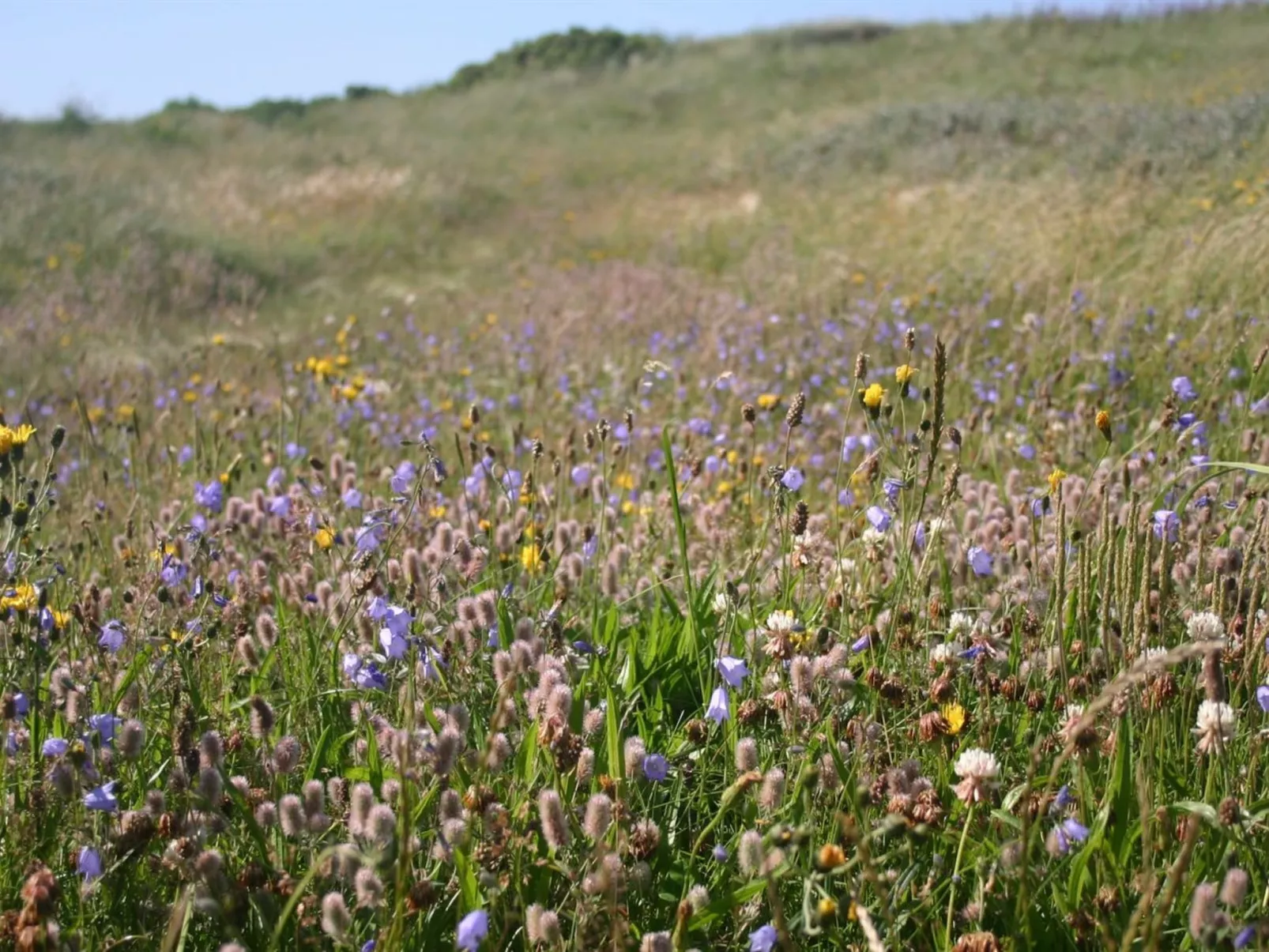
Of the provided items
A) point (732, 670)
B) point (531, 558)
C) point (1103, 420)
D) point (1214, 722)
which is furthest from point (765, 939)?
point (531, 558)

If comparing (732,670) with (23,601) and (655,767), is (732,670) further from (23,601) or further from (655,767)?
(23,601)

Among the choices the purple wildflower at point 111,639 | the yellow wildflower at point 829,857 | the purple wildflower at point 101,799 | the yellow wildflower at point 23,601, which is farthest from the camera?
the purple wildflower at point 111,639

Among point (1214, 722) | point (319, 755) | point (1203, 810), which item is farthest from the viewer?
point (319, 755)

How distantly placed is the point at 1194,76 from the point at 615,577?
19.4 m

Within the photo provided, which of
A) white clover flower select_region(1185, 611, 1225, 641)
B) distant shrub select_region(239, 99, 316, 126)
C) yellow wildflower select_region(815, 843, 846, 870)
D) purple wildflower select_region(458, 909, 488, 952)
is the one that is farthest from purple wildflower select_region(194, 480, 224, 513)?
distant shrub select_region(239, 99, 316, 126)

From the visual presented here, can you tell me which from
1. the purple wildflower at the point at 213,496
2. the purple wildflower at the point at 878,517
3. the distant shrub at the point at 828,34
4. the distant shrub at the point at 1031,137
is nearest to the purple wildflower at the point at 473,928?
the purple wildflower at the point at 878,517

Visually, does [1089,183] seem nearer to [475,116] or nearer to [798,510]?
[798,510]

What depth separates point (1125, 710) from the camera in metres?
1.73

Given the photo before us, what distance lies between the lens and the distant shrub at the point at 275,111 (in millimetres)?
31594

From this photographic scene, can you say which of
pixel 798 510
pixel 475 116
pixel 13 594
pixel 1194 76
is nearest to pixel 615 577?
pixel 798 510

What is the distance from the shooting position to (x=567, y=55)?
1470 inches

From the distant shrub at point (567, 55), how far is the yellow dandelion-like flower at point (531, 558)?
35.3 metres

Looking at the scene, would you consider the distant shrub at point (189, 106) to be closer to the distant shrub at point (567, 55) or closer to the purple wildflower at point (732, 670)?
the distant shrub at point (567, 55)

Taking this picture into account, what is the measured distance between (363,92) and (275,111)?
5.26 m
